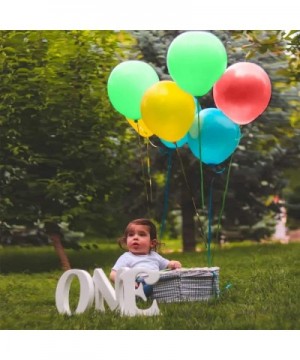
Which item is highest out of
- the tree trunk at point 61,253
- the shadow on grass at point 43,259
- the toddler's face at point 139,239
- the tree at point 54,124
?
the tree at point 54,124

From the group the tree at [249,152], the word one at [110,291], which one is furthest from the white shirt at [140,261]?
the tree at [249,152]

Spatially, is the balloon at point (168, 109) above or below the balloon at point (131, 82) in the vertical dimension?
below

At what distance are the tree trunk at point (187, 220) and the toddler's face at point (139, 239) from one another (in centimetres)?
371

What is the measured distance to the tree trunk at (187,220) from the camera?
7.76 meters

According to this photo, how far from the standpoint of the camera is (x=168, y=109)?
149 inches

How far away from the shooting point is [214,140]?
4.04m

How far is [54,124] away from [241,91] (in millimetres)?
2974

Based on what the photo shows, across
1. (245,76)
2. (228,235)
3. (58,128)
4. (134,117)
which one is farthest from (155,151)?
(245,76)

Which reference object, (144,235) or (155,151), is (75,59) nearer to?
(155,151)

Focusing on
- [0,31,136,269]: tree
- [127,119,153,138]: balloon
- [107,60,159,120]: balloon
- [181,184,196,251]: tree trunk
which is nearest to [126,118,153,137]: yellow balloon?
[127,119,153,138]: balloon

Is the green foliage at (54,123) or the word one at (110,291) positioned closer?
the word one at (110,291)

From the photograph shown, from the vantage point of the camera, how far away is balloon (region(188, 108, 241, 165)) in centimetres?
402

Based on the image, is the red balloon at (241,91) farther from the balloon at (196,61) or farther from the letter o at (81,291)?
the letter o at (81,291)
